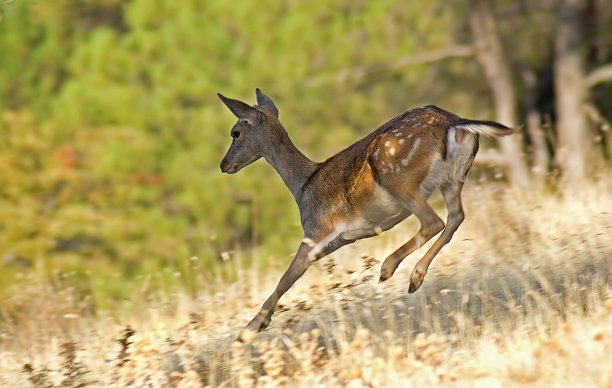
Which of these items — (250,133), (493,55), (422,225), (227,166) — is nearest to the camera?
(422,225)

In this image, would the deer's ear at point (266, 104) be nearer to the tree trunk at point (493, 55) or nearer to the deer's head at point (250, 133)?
the deer's head at point (250, 133)

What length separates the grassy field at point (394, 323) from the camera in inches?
183

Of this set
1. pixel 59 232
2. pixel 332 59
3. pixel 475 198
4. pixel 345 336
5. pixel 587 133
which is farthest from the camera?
pixel 332 59

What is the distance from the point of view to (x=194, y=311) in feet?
22.9

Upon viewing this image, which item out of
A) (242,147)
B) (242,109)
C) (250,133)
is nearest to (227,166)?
(242,147)

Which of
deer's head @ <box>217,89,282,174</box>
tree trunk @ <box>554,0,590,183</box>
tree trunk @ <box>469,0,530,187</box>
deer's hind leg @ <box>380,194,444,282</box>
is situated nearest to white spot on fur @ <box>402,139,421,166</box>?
deer's hind leg @ <box>380,194,444,282</box>

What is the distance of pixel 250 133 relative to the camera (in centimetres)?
639

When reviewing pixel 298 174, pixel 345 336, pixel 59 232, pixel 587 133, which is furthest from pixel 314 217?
pixel 59 232

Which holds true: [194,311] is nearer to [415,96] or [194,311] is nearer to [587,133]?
[587,133]

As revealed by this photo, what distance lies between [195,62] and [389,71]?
339 cm

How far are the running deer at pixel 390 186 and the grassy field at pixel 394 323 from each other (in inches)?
10.6

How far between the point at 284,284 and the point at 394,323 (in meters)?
0.73

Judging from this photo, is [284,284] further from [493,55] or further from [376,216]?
[493,55]

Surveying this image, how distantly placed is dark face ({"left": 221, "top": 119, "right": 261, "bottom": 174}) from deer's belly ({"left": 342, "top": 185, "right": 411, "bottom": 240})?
1026 mm
